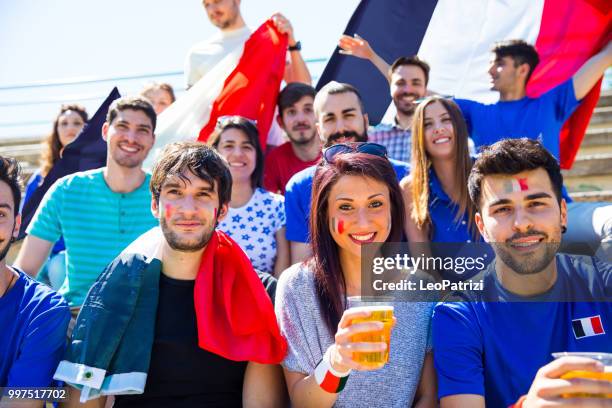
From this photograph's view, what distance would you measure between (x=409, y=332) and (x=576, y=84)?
2.86 metres

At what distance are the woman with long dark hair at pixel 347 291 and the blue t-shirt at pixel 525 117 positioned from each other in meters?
2.02

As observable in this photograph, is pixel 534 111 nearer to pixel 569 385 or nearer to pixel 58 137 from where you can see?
pixel 569 385

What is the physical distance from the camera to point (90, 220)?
13.7ft

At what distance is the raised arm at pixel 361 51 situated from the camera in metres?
5.74

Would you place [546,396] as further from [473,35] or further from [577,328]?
[473,35]

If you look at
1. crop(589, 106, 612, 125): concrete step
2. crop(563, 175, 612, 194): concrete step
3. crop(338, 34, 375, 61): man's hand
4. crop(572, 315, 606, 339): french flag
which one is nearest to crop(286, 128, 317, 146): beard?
crop(338, 34, 375, 61): man's hand

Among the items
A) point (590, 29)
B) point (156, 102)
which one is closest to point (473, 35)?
point (590, 29)

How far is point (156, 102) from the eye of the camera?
20.6 ft

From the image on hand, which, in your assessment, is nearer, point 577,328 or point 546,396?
point 546,396

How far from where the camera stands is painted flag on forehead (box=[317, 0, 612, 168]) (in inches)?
214

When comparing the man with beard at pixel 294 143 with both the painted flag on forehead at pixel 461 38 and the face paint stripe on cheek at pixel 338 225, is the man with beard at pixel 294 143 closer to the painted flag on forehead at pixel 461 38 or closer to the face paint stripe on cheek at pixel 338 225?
the painted flag on forehead at pixel 461 38

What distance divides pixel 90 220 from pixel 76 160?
140 cm

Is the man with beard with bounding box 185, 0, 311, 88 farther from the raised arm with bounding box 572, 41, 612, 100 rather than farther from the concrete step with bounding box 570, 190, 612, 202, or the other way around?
the concrete step with bounding box 570, 190, 612, 202

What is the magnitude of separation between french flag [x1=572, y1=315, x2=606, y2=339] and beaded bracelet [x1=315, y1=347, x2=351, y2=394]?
0.84 metres
